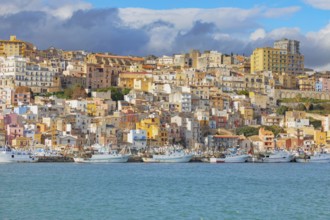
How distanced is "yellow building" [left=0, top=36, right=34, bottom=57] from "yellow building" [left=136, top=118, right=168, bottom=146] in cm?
2568

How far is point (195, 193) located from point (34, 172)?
1551cm

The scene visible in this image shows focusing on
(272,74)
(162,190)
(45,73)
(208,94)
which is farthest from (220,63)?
(162,190)

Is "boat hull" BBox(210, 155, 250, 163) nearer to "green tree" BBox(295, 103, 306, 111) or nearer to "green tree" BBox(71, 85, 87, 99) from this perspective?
"green tree" BBox(71, 85, 87, 99)

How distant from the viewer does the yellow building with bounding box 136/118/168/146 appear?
211ft

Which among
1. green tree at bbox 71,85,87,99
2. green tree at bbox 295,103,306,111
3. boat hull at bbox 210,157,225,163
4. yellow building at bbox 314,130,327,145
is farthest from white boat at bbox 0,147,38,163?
green tree at bbox 295,103,306,111

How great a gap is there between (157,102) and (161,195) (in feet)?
149

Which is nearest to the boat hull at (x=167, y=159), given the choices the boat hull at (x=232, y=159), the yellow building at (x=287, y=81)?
the boat hull at (x=232, y=159)

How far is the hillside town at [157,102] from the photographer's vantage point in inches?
2525

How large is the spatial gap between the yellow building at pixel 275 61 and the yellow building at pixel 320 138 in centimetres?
2353

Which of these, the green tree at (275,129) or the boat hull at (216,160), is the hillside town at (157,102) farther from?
the boat hull at (216,160)

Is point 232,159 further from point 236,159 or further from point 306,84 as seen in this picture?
point 306,84

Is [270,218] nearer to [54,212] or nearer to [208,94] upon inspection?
[54,212]

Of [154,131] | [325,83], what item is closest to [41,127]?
[154,131]

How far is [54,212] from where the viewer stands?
24.3m
